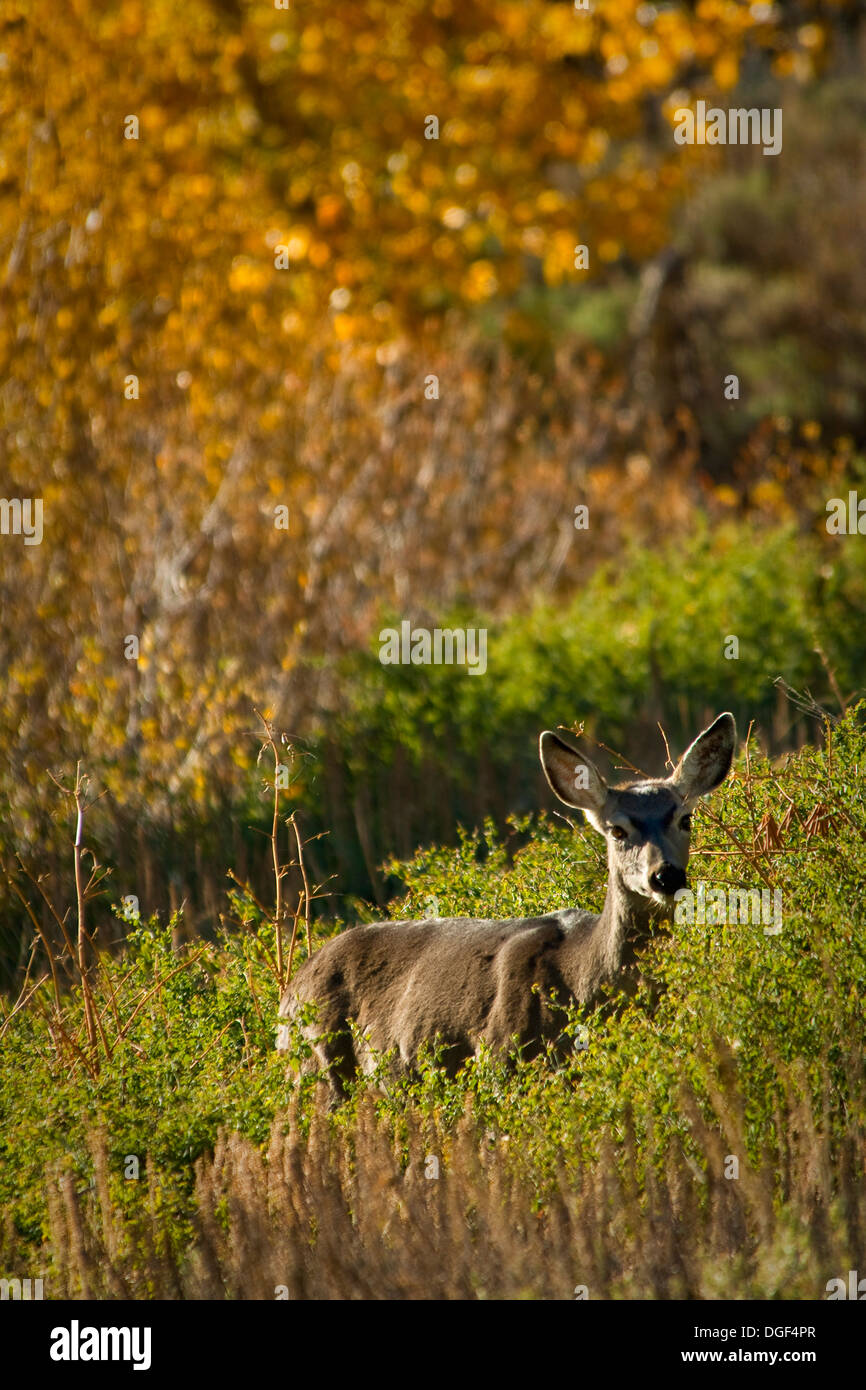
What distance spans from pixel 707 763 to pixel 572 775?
53 centimetres

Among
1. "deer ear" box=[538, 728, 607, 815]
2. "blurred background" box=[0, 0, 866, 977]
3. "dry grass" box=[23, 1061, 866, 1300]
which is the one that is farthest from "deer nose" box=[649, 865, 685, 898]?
"blurred background" box=[0, 0, 866, 977]

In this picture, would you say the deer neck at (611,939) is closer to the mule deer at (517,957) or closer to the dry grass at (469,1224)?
the mule deer at (517,957)

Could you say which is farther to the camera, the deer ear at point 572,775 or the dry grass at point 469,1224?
the deer ear at point 572,775

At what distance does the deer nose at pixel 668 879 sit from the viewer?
18.0ft

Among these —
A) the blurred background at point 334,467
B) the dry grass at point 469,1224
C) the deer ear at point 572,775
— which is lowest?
the dry grass at point 469,1224

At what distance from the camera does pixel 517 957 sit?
600 cm

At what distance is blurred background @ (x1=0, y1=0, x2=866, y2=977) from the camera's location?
954 cm

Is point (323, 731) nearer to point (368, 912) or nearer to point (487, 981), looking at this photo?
point (368, 912)

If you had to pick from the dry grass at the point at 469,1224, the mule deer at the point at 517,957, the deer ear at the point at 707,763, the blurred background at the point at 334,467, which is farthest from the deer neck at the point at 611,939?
the blurred background at the point at 334,467

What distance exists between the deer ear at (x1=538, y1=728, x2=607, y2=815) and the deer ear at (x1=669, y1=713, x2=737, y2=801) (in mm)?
310

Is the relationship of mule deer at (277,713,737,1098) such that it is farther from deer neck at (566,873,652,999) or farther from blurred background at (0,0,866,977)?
blurred background at (0,0,866,977)

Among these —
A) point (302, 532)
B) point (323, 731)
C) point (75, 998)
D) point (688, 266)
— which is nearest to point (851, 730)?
point (75, 998)

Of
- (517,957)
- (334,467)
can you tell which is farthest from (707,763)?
(334,467)

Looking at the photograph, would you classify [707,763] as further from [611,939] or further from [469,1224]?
[469,1224]
